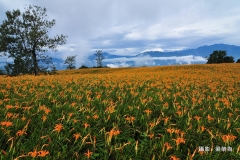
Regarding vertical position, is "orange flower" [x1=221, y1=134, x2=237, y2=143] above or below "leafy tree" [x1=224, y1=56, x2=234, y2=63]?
below

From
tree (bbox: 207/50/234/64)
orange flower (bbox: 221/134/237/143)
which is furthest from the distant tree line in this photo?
orange flower (bbox: 221/134/237/143)

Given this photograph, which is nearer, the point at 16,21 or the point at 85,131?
the point at 85,131

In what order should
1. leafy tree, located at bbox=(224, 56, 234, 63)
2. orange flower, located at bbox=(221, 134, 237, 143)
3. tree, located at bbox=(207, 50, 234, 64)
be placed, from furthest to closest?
tree, located at bbox=(207, 50, 234, 64), leafy tree, located at bbox=(224, 56, 234, 63), orange flower, located at bbox=(221, 134, 237, 143)

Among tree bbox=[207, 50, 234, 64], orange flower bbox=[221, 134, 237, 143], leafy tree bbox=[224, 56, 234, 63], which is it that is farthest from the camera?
tree bbox=[207, 50, 234, 64]

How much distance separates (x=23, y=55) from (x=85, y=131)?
101 ft

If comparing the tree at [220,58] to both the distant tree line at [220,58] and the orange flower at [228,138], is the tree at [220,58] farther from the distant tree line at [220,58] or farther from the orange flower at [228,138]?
the orange flower at [228,138]

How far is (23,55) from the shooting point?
29469mm

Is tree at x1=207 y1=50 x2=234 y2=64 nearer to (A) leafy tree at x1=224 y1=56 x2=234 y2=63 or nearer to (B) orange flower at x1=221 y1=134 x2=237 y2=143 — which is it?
(A) leafy tree at x1=224 y1=56 x2=234 y2=63

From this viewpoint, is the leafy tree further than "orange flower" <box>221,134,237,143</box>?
Yes

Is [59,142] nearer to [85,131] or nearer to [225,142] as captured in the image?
[85,131]

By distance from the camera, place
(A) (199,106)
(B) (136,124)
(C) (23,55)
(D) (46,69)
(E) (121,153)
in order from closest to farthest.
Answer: (E) (121,153)
(B) (136,124)
(A) (199,106)
(C) (23,55)
(D) (46,69)

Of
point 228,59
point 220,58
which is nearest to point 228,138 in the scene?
point 228,59

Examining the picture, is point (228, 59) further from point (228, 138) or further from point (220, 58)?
point (228, 138)

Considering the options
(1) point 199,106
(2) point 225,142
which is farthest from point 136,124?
(1) point 199,106
